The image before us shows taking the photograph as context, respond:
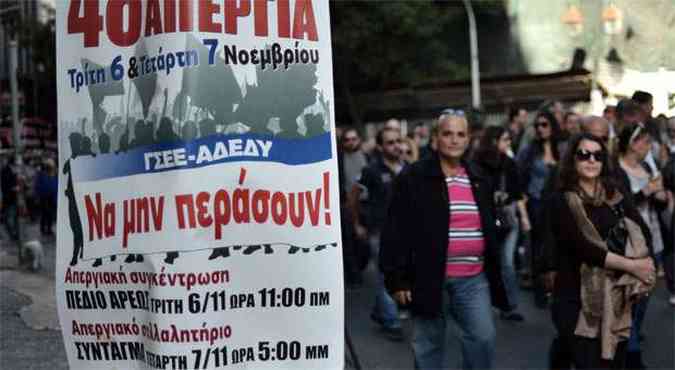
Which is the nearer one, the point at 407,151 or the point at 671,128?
the point at 671,128

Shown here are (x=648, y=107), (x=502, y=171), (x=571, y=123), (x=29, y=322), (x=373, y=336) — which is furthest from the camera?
(x=571, y=123)

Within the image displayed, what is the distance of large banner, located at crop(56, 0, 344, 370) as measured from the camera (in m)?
3.99

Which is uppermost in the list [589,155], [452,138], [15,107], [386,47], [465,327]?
[386,47]

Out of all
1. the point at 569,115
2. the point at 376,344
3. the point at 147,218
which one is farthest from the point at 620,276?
the point at 569,115

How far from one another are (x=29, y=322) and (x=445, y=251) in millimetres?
4622

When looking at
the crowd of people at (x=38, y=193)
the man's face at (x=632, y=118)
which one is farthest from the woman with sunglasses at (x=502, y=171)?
the crowd of people at (x=38, y=193)

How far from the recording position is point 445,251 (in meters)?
6.43

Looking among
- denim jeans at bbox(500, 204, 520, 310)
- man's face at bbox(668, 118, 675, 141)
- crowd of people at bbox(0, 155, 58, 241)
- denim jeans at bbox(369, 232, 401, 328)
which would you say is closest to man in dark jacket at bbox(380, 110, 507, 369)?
man's face at bbox(668, 118, 675, 141)

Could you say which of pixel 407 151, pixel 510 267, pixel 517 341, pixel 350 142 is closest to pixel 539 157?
pixel 407 151

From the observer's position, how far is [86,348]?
4.27 metres

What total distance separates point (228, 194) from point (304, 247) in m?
0.31

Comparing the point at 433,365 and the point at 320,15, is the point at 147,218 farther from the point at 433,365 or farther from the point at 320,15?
the point at 433,365

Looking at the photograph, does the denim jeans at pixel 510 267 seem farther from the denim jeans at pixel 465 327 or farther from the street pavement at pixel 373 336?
the denim jeans at pixel 465 327

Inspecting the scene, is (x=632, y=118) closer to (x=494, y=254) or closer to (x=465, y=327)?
(x=494, y=254)
